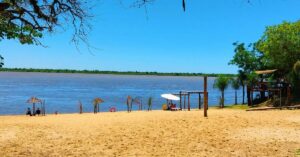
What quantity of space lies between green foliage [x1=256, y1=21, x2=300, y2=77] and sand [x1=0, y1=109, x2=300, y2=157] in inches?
836

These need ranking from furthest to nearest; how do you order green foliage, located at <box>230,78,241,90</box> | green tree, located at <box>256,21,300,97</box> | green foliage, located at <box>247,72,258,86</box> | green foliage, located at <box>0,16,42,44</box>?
green foliage, located at <box>230,78,241,90</box>, green foliage, located at <box>247,72,258,86</box>, green tree, located at <box>256,21,300,97</box>, green foliage, located at <box>0,16,42,44</box>

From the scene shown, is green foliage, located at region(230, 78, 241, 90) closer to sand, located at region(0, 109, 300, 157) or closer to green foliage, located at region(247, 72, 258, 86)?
green foliage, located at region(247, 72, 258, 86)

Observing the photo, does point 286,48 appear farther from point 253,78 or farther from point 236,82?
point 236,82

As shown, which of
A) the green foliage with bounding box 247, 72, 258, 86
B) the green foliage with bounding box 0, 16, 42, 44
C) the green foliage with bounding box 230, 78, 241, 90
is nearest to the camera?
the green foliage with bounding box 0, 16, 42, 44

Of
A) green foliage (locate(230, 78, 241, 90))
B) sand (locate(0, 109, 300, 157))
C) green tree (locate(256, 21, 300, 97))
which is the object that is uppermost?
green tree (locate(256, 21, 300, 97))

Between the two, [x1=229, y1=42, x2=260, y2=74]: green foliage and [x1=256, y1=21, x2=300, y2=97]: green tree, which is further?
[x1=229, y1=42, x2=260, y2=74]: green foliage

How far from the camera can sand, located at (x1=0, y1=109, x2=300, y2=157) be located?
46.4 feet

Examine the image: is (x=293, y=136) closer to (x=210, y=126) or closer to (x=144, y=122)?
(x=210, y=126)

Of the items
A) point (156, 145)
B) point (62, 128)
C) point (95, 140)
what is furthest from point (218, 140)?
point (62, 128)

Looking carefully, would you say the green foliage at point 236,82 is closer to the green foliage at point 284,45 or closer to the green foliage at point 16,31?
the green foliage at point 284,45

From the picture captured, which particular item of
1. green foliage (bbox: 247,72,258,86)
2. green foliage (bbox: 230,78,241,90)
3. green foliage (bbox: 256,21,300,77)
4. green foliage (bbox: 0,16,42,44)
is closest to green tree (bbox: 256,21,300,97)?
green foliage (bbox: 256,21,300,77)

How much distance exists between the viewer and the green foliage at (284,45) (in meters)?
40.9

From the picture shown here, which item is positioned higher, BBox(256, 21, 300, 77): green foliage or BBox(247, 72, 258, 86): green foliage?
BBox(256, 21, 300, 77): green foliage

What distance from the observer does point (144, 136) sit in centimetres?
1700
